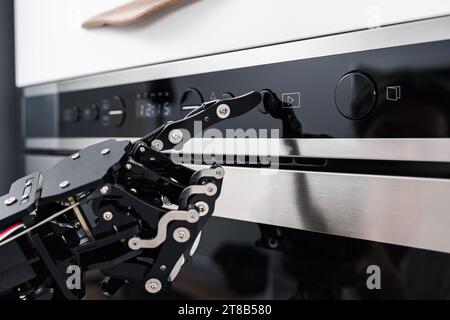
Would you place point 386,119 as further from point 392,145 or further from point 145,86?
point 145,86

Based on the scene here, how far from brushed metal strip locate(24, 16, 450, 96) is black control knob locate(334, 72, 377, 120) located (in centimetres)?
2

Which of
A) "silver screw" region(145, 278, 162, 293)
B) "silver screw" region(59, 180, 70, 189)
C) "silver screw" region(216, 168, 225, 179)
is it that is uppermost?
"silver screw" region(216, 168, 225, 179)

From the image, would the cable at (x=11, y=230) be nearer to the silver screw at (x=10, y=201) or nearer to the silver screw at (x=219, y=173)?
the silver screw at (x=10, y=201)

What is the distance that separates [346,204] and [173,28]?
0.27 m

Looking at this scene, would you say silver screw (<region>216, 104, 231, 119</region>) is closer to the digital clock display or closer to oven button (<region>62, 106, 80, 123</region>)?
the digital clock display

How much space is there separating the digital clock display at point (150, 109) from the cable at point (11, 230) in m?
0.23

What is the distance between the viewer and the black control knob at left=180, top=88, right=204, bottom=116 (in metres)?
0.44

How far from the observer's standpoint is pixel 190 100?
1.47 ft

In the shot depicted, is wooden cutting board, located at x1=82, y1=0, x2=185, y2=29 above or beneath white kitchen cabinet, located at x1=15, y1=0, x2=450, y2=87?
above

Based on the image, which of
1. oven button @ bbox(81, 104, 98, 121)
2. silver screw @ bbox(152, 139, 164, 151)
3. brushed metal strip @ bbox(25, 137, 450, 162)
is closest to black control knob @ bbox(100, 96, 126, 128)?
oven button @ bbox(81, 104, 98, 121)

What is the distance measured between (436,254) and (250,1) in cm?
27

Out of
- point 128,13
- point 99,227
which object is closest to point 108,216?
point 99,227

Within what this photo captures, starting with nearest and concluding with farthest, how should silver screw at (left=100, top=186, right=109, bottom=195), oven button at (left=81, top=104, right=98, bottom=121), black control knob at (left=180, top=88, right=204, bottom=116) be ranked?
silver screw at (left=100, top=186, right=109, bottom=195), black control knob at (left=180, top=88, right=204, bottom=116), oven button at (left=81, top=104, right=98, bottom=121)

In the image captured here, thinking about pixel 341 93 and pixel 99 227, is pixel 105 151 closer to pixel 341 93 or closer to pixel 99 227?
pixel 99 227
